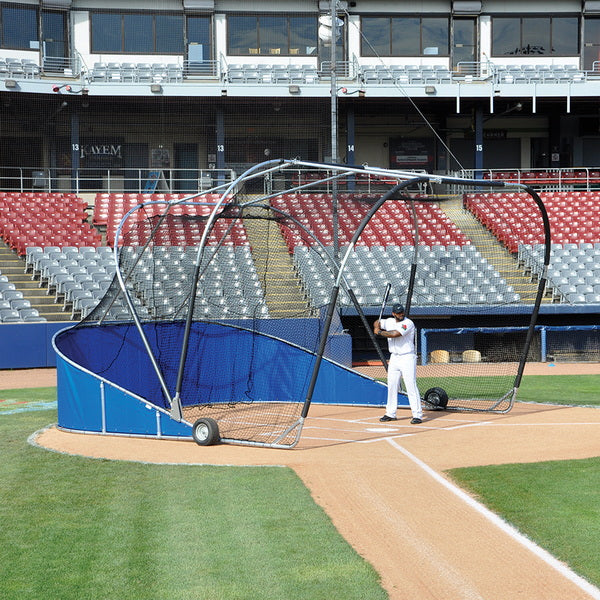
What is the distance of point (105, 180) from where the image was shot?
114 ft

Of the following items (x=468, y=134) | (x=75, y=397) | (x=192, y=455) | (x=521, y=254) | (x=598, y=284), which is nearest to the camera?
(x=192, y=455)

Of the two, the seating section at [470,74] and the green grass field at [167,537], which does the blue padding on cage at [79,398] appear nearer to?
the green grass field at [167,537]

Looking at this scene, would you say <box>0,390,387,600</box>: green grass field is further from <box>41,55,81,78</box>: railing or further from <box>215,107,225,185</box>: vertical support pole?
<box>41,55,81,78</box>: railing

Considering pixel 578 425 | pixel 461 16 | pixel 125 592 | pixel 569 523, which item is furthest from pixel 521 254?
pixel 461 16

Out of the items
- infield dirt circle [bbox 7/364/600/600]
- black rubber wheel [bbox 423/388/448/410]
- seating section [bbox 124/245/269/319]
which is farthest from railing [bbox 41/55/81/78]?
black rubber wheel [bbox 423/388/448/410]

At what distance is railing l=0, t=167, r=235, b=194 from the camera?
3375 cm

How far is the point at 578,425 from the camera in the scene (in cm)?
1243

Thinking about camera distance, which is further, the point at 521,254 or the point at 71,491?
the point at 521,254

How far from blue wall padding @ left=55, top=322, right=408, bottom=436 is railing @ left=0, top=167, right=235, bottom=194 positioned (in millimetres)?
19107

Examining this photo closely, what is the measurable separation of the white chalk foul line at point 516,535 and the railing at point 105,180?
25327mm

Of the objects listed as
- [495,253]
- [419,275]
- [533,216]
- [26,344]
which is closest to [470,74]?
[533,216]

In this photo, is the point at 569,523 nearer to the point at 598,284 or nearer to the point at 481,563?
the point at 481,563

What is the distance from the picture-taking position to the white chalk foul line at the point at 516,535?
19.6 ft

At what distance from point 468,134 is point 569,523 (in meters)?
32.5
